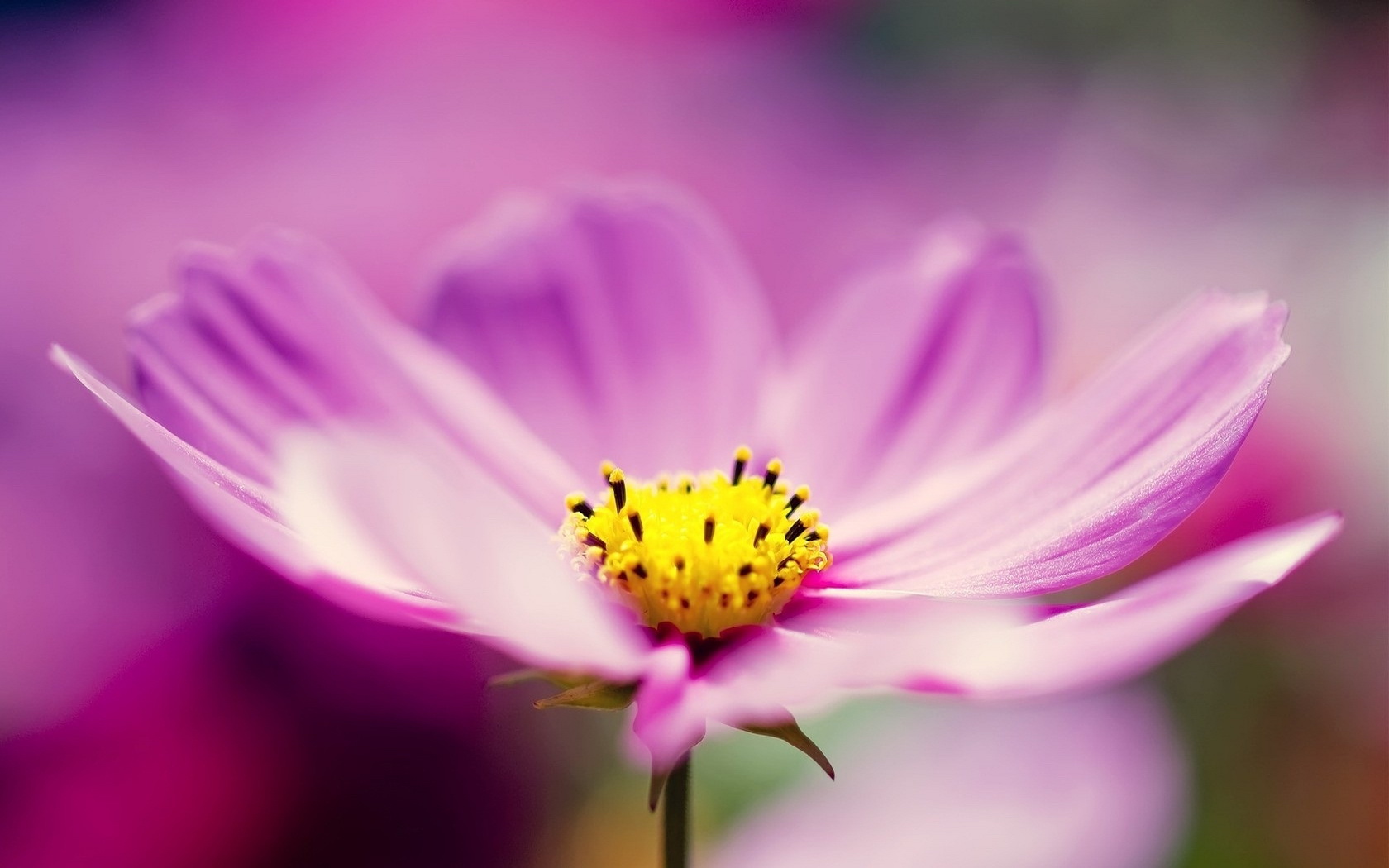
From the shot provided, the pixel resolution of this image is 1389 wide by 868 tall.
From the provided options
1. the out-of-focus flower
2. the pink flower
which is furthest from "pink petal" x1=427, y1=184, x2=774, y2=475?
the out-of-focus flower

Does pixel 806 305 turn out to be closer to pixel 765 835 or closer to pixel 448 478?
pixel 765 835

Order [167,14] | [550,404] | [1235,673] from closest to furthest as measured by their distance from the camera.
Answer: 1. [550,404]
2. [1235,673]
3. [167,14]

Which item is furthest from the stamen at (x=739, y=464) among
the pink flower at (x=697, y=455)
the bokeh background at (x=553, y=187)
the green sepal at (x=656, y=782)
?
the green sepal at (x=656, y=782)

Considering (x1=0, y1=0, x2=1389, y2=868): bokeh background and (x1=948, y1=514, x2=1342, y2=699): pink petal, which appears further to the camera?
(x1=0, y1=0, x2=1389, y2=868): bokeh background

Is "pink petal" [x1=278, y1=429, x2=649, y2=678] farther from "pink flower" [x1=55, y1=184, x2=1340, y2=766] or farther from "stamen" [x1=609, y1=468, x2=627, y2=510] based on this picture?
"stamen" [x1=609, y1=468, x2=627, y2=510]

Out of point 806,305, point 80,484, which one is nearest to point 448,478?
point 80,484

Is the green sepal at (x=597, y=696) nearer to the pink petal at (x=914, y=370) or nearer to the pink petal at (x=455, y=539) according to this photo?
the pink petal at (x=455, y=539)

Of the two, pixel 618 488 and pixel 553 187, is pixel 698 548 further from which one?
pixel 553 187
